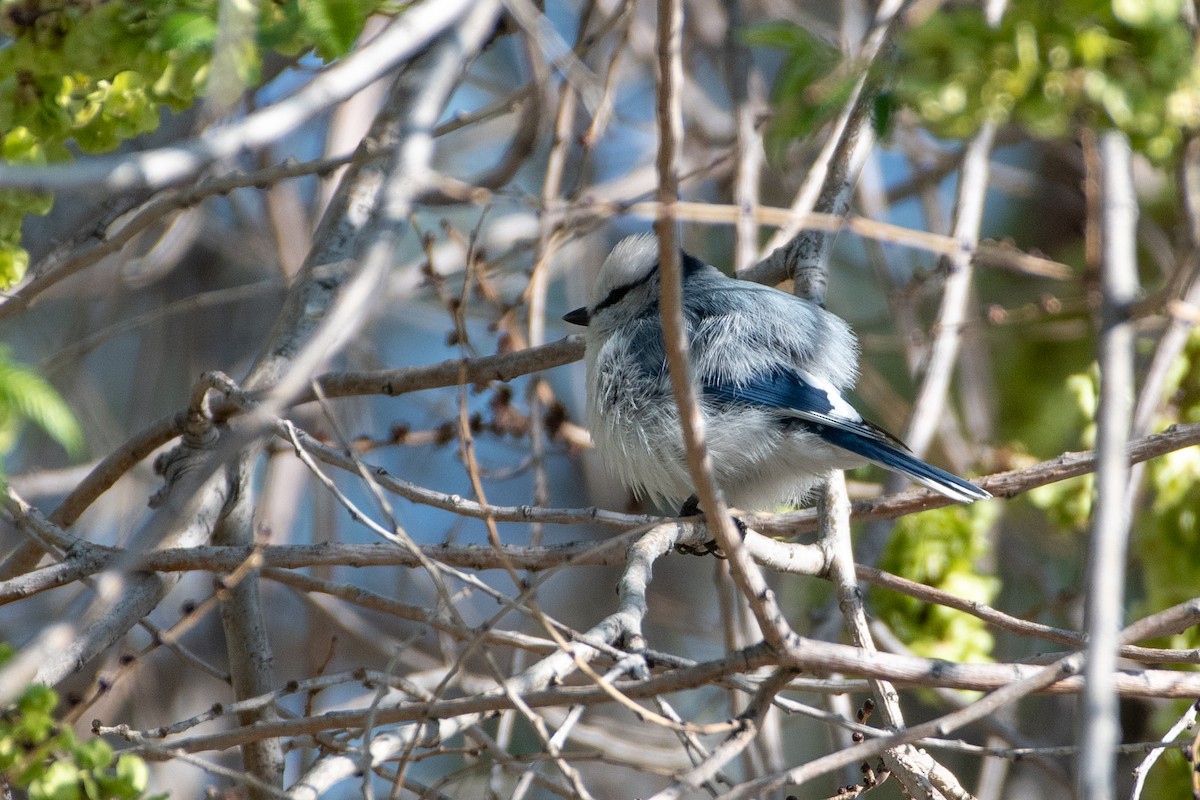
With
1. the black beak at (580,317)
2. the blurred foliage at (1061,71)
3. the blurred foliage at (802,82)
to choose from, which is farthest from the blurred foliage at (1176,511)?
the blurred foliage at (1061,71)

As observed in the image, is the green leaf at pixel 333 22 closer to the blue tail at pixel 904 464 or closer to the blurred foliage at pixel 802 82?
the blurred foliage at pixel 802 82

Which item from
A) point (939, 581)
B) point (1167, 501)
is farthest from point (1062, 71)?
point (1167, 501)

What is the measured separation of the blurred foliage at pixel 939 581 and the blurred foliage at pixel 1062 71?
197 cm

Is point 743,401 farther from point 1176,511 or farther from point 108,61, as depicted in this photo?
point 108,61

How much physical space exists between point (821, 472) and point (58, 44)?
6.49 feet

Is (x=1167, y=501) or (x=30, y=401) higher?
(x=30, y=401)

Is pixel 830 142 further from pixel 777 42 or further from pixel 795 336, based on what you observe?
pixel 777 42

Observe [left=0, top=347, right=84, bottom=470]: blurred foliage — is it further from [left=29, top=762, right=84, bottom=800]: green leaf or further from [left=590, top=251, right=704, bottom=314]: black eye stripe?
[left=590, top=251, right=704, bottom=314]: black eye stripe

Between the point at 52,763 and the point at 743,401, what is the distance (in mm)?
1860

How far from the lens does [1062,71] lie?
1.37 m

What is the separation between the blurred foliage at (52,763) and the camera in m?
1.55

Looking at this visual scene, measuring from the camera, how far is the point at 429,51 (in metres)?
3.19

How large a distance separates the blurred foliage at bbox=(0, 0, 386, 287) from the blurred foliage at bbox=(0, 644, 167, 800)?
39.4 inches

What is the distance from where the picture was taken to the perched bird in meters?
2.84
